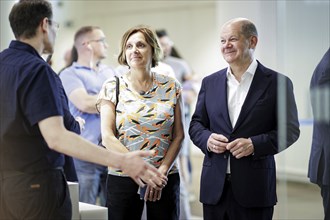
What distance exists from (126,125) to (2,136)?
930 mm

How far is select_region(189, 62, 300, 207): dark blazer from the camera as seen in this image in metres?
3.17

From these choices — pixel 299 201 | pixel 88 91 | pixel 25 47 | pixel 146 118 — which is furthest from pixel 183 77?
pixel 25 47

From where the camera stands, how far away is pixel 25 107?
2.51 m

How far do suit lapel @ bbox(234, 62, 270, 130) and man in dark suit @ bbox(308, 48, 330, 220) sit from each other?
29 centimetres

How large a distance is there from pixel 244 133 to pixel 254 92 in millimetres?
223

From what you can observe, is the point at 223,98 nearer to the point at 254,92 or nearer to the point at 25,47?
the point at 254,92

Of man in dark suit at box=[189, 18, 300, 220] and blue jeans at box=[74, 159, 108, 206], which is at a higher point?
man in dark suit at box=[189, 18, 300, 220]

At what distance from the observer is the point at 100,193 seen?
456cm

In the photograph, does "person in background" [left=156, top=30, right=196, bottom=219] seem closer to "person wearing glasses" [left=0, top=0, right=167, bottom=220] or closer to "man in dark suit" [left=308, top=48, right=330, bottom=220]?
"man in dark suit" [left=308, top=48, right=330, bottom=220]

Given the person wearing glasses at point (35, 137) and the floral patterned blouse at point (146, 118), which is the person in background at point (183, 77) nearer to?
the floral patterned blouse at point (146, 118)

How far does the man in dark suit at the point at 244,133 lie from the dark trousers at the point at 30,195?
0.97 metres

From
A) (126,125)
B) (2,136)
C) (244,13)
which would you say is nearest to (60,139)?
(2,136)

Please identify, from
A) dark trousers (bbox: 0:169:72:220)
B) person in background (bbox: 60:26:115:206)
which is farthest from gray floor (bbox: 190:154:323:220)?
person in background (bbox: 60:26:115:206)

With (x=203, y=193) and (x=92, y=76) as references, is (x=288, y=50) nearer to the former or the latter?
(x=203, y=193)
